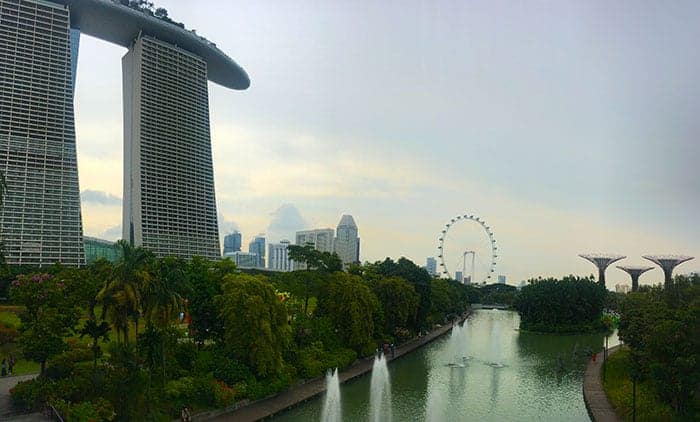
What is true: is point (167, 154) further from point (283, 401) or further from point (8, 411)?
point (8, 411)

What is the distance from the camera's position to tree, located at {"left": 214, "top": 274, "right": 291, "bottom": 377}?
30.0 m

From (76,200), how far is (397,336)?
36130 mm

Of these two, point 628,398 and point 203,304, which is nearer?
point 628,398

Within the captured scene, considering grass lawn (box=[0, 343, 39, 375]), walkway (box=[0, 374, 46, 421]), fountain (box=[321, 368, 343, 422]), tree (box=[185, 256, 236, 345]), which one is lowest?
fountain (box=[321, 368, 343, 422])

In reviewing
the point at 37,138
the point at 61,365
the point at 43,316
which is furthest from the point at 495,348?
the point at 37,138

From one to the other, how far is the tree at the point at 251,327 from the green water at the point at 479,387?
292 cm

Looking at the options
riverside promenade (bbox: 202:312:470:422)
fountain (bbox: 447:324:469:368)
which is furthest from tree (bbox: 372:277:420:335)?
riverside promenade (bbox: 202:312:470:422)

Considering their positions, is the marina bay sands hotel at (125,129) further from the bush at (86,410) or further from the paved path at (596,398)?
the paved path at (596,398)

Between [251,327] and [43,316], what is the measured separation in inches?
371

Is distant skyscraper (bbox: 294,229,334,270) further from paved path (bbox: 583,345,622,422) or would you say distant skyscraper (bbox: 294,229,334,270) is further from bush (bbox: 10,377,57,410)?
bush (bbox: 10,377,57,410)

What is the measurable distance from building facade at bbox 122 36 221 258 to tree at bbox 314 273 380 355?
35391mm

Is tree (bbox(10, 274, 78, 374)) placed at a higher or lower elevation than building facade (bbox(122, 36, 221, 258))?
lower

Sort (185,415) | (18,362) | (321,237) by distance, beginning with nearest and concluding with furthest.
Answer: (185,415), (18,362), (321,237)

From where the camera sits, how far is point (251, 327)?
29.9 metres
